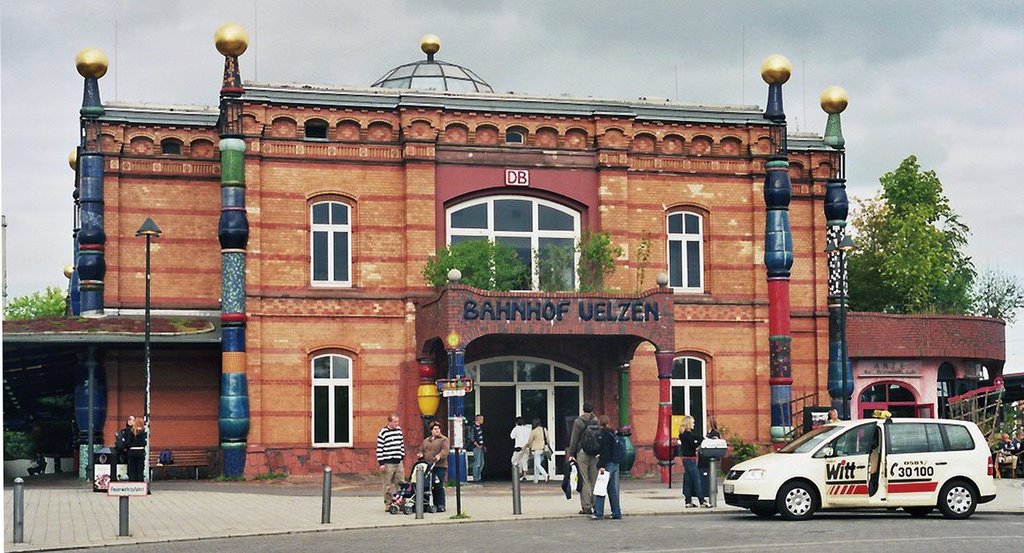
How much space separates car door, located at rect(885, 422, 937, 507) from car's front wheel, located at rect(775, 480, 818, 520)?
1168 mm

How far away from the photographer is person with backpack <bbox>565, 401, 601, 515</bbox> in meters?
22.8

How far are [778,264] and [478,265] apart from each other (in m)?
7.43

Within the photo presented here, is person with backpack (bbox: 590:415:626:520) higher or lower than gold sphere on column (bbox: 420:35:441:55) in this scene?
lower

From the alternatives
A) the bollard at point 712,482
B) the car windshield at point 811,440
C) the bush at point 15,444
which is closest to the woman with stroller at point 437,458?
the bollard at point 712,482

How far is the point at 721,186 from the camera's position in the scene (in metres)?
35.8

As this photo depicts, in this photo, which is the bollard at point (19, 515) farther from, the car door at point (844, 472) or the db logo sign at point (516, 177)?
the db logo sign at point (516, 177)

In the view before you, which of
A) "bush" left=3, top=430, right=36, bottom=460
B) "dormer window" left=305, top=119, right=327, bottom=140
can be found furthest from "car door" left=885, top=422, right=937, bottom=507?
"bush" left=3, top=430, right=36, bottom=460

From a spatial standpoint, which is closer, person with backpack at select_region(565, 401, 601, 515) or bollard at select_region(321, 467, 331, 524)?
bollard at select_region(321, 467, 331, 524)

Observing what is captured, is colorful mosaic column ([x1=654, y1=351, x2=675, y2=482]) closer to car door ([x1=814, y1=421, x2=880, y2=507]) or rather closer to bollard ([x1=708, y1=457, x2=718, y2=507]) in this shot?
bollard ([x1=708, y1=457, x2=718, y2=507])

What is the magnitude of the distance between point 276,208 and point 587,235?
6.97m

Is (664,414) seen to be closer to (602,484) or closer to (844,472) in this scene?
(602,484)

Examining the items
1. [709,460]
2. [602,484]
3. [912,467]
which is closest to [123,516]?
[602,484]

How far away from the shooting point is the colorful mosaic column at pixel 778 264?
3466 centimetres

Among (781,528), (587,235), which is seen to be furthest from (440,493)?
(587,235)
